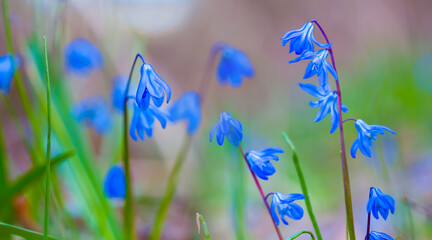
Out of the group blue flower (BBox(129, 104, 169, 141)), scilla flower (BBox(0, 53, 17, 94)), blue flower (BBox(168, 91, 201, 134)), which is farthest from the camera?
blue flower (BBox(168, 91, 201, 134))

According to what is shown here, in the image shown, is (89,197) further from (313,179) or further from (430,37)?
(430,37)

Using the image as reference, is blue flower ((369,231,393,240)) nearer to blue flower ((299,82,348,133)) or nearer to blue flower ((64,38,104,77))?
blue flower ((299,82,348,133))

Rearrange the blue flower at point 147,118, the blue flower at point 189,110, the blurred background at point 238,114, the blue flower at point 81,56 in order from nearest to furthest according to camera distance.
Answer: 1. the blue flower at point 147,118
2. the blue flower at point 189,110
3. the blurred background at point 238,114
4. the blue flower at point 81,56

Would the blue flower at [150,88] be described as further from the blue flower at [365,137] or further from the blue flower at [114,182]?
the blue flower at [114,182]

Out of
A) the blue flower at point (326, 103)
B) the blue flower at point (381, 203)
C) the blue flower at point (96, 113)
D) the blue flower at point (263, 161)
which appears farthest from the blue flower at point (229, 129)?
the blue flower at point (96, 113)

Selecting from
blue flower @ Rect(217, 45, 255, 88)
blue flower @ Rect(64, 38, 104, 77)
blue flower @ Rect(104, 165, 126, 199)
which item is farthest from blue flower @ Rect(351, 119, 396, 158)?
blue flower @ Rect(64, 38, 104, 77)

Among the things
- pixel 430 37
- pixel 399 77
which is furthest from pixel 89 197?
pixel 430 37
